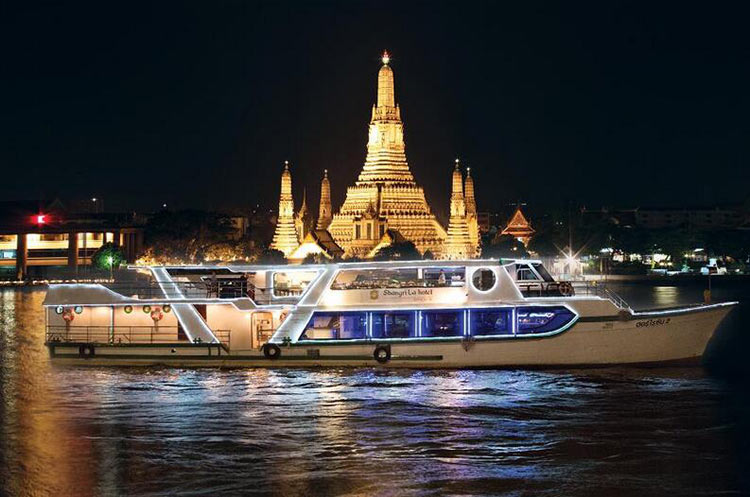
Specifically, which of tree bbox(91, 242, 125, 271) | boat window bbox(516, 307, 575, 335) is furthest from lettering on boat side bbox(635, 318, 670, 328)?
tree bbox(91, 242, 125, 271)

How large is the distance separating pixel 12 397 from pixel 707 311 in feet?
58.4

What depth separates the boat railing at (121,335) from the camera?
3322 centimetres

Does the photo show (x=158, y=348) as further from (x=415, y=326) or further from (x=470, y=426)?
(x=470, y=426)

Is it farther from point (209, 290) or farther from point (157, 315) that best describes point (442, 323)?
point (157, 315)

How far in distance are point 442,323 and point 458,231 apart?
76.6 m

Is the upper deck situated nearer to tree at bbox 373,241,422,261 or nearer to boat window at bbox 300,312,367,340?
boat window at bbox 300,312,367,340

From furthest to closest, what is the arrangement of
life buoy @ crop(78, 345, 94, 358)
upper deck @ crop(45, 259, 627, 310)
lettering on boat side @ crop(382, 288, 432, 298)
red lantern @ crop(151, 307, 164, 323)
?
red lantern @ crop(151, 307, 164, 323)
life buoy @ crop(78, 345, 94, 358)
lettering on boat side @ crop(382, 288, 432, 298)
upper deck @ crop(45, 259, 627, 310)

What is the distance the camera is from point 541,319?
3175 cm

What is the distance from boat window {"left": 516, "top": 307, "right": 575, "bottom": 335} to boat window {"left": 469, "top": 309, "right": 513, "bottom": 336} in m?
0.33

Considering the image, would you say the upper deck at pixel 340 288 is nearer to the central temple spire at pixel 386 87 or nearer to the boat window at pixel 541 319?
the boat window at pixel 541 319

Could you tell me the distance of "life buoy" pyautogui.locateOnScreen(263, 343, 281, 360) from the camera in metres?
32.2

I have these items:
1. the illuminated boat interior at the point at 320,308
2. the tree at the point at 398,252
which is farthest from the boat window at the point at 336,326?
the tree at the point at 398,252

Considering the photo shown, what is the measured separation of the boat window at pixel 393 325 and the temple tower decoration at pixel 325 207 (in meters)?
84.0

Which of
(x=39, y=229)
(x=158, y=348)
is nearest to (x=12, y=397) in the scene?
(x=158, y=348)
